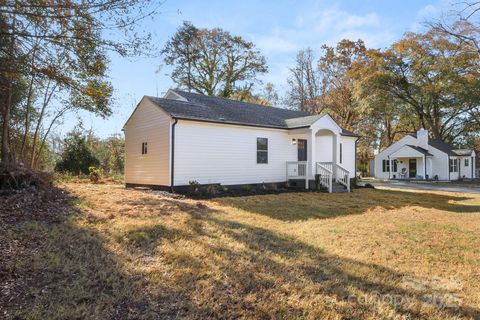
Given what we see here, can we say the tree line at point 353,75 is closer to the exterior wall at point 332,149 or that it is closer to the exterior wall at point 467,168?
the exterior wall at point 467,168

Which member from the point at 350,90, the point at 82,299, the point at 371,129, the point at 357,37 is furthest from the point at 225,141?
the point at 371,129

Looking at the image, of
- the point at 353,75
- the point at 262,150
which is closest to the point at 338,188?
the point at 262,150

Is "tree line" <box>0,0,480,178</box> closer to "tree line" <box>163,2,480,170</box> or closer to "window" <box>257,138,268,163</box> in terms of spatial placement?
"tree line" <box>163,2,480,170</box>

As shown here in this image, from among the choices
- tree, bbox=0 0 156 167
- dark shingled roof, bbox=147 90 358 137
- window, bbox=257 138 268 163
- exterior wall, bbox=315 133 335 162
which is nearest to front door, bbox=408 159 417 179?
dark shingled roof, bbox=147 90 358 137

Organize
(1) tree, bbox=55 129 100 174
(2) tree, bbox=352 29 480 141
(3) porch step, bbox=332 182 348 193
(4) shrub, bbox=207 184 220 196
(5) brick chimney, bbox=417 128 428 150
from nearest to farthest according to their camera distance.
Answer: (4) shrub, bbox=207 184 220 196 < (3) porch step, bbox=332 182 348 193 < (1) tree, bbox=55 129 100 174 < (2) tree, bbox=352 29 480 141 < (5) brick chimney, bbox=417 128 428 150

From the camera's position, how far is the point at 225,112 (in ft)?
45.5

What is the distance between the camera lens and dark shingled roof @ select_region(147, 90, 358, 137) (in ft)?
39.7

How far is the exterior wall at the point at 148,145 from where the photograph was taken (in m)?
11.8

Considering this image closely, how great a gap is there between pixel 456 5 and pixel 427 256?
639 centimetres

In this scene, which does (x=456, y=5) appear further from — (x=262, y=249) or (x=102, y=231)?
(x=102, y=231)

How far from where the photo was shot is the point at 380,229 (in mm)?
6777

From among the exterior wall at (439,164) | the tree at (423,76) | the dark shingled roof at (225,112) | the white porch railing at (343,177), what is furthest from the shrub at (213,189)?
the exterior wall at (439,164)

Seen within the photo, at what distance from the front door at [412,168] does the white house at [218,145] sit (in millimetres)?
16592

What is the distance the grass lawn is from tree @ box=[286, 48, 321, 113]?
26.9m
